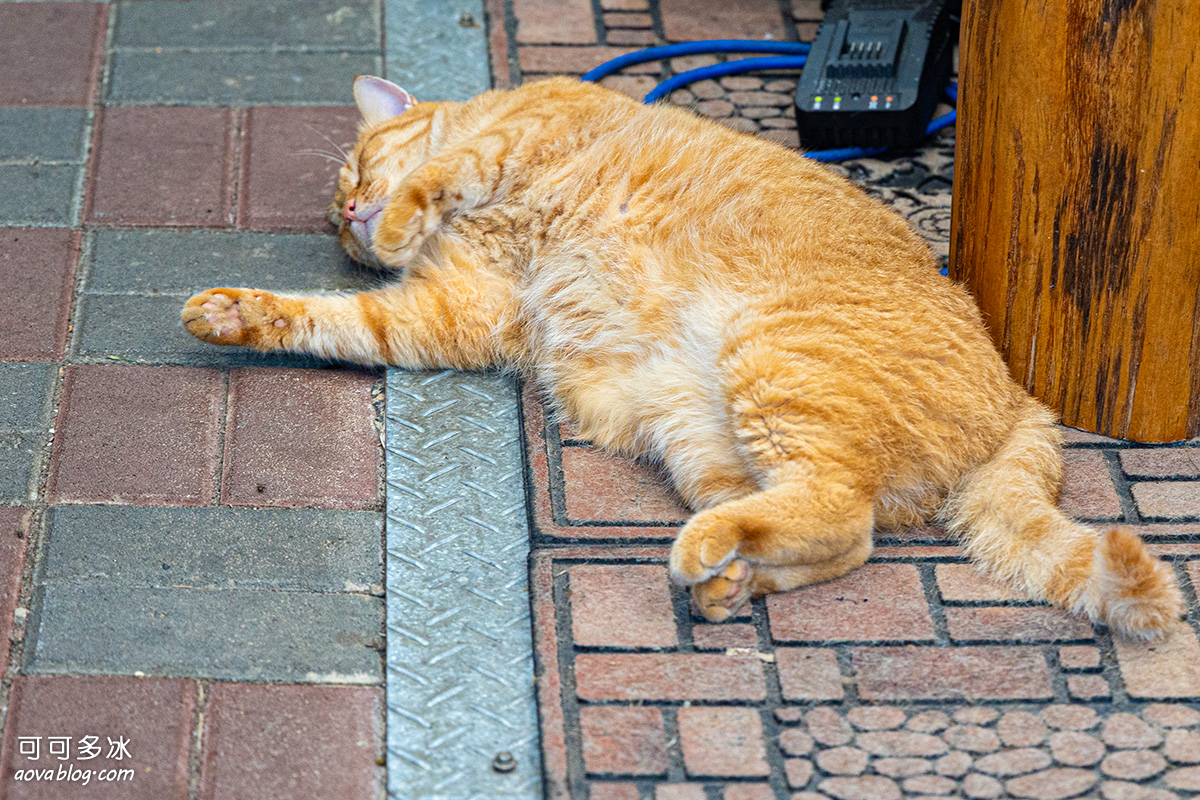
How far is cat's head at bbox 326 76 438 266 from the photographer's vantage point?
141 inches

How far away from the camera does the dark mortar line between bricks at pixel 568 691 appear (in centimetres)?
228

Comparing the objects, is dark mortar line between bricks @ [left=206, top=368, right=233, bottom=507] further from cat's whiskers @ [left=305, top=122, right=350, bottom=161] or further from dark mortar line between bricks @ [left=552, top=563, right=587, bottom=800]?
cat's whiskers @ [left=305, top=122, right=350, bottom=161]

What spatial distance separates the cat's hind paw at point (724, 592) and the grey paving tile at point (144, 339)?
4.71 feet

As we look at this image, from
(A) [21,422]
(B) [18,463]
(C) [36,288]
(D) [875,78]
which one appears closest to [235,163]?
(C) [36,288]

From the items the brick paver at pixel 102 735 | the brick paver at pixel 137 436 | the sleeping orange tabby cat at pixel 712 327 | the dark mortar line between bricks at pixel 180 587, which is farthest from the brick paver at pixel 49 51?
the brick paver at pixel 102 735

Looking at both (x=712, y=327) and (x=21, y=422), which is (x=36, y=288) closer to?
(x=21, y=422)

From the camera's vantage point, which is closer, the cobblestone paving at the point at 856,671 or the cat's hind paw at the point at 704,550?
the cobblestone paving at the point at 856,671

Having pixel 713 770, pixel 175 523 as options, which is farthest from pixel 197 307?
pixel 713 770

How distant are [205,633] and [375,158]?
5.57ft

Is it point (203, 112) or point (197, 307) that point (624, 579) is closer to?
point (197, 307)

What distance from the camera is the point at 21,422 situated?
307 centimetres

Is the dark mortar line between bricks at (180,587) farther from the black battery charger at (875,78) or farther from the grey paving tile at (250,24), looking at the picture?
the grey paving tile at (250,24)

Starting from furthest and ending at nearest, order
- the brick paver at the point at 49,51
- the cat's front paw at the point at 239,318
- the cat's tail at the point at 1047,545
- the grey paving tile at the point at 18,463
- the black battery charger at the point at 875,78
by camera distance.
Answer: the brick paver at the point at 49,51
the black battery charger at the point at 875,78
the cat's front paw at the point at 239,318
the grey paving tile at the point at 18,463
the cat's tail at the point at 1047,545

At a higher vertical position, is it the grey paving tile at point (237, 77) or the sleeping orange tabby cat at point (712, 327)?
the grey paving tile at point (237, 77)
